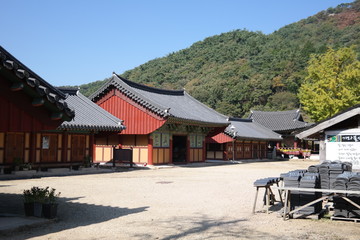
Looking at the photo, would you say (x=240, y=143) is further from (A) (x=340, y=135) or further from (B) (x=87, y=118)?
(A) (x=340, y=135)

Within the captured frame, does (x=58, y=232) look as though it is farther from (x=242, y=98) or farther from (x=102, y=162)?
(x=242, y=98)

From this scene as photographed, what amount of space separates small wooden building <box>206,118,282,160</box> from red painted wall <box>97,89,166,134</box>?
11115 millimetres

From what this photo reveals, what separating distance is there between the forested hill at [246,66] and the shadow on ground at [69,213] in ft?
235

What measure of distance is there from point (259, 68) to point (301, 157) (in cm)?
5399

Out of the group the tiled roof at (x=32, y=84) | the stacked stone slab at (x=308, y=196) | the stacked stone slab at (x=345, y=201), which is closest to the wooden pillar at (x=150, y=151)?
the stacked stone slab at (x=308, y=196)

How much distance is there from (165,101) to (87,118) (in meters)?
10.3

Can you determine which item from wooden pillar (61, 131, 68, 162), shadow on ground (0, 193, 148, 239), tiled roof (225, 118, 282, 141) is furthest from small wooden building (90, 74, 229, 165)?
shadow on ground (0, 193, 148, 239)

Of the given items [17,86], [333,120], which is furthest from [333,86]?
[17,86]

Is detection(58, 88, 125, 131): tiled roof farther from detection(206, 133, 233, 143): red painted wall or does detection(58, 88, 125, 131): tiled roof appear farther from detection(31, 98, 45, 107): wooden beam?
detection(206, 133, 233, 143): red painted wall

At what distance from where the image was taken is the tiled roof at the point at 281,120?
54.0m

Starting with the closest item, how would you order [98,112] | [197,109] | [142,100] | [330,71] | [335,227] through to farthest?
[335,227] < [98,112] < [142,100] < [197,109] < [330,71]

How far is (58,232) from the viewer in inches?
300

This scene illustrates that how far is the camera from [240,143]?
4197cm

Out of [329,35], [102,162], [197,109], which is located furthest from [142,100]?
[329,35]
